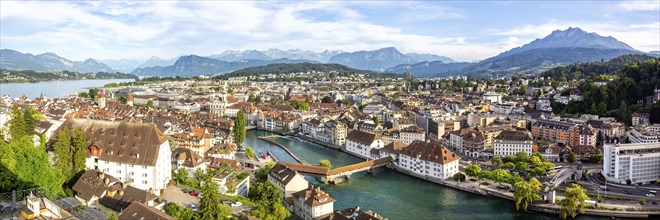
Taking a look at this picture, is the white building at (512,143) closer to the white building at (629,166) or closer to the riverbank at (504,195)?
→ the white building at (629,166)

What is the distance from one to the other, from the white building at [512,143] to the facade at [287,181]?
13.7 meters

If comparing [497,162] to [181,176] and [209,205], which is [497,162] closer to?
[181,176]

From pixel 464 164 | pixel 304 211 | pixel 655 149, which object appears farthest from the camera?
pixel 464 164

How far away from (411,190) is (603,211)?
23.7 feet

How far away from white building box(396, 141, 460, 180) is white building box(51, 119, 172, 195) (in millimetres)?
11559

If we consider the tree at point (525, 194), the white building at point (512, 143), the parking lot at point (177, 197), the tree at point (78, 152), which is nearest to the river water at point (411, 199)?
the tree at point (525, 194)

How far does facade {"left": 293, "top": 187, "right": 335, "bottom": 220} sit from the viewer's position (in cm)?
1622

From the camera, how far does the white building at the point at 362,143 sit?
2791cm

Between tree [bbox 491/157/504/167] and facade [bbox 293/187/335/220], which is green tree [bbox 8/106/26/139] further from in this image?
tree [bbox 491/157/504/167]

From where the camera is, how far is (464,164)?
2580 cm

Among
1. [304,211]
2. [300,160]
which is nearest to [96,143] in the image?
[304,211]

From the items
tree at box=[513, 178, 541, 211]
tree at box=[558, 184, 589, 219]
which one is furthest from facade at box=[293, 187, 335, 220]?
tree at box=[558, 184, 589, 219]

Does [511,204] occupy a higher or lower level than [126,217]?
lower

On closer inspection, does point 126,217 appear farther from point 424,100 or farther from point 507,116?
point 424,100
